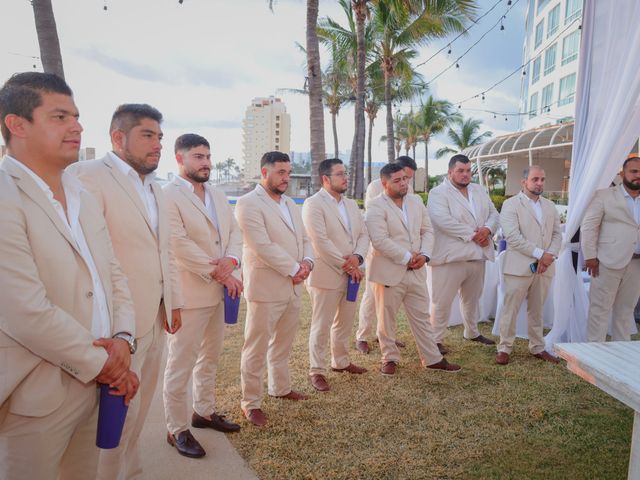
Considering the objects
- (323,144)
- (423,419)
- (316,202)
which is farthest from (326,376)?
(323,144)

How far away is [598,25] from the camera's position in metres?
5.16

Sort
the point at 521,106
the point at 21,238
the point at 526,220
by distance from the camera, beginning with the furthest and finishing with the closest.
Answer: the point at 521,106
the point at 526,220
the point at 21,238

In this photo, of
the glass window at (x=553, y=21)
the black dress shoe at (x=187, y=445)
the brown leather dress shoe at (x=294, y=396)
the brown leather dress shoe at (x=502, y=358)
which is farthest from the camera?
the glass window at (x=553, y=21)

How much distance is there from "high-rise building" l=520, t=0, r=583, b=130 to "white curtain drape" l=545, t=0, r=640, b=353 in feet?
113

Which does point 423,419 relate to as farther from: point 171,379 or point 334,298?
point 171,379

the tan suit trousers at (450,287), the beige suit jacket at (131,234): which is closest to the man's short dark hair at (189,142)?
the beige suit jacket at (131,234)

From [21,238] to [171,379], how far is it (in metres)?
1.89

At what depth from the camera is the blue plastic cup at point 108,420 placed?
2.00m

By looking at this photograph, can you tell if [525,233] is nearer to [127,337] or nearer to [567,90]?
[127,337]

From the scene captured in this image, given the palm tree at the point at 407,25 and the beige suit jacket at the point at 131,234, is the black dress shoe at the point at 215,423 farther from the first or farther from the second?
the palm tree at the point at 407,25

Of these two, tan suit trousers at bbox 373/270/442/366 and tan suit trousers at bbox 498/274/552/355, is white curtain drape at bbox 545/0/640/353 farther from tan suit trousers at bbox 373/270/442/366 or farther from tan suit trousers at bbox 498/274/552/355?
tan suit trousers at bbox 373/270/442/366

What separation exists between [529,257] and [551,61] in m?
45.1

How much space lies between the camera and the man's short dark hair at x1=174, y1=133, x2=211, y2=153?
139 inches

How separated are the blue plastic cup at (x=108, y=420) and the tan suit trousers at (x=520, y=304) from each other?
14.7 feet
